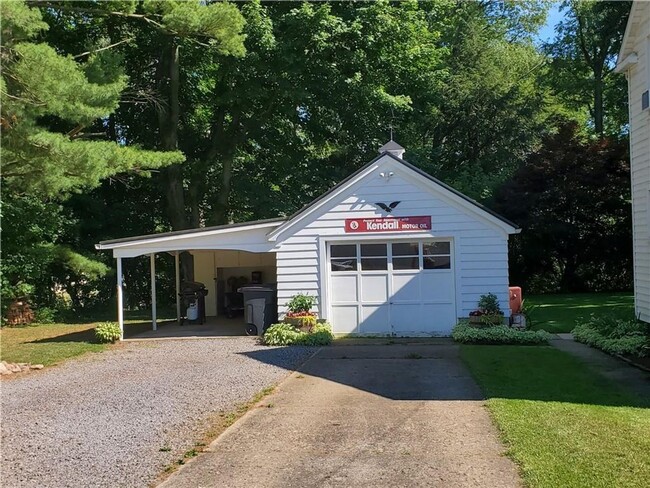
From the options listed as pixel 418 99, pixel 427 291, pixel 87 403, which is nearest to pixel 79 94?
pixel 87 403

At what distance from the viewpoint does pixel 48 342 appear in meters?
15.5

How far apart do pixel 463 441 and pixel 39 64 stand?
10560 mm

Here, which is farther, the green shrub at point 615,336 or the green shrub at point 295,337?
the green shrub at point 295,337

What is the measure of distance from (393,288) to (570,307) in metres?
8.38

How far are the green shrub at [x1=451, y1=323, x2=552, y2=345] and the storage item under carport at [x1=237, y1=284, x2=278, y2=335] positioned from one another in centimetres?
458

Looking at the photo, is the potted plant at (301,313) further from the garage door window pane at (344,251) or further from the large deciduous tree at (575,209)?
the large deciduous tree at (575,209)

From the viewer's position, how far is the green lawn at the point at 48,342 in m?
12.9

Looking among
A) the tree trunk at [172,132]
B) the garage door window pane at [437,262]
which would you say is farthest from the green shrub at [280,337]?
the tree trunk at [172,132]

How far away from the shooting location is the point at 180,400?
828 centimetres

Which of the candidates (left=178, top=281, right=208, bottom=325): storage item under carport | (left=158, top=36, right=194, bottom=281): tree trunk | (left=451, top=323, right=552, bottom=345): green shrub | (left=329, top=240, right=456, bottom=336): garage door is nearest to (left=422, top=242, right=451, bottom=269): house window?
(left=329, top=240, right=456, bottom=336): garage door

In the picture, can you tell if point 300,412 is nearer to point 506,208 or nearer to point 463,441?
point 463,441

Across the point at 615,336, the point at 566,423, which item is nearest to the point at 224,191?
the point at 615,336

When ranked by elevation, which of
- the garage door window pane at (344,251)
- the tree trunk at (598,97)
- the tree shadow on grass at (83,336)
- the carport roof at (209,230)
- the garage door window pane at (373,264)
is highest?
the tree trunk at (598,97)

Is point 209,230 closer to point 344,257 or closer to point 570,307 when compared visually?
point 344,257
